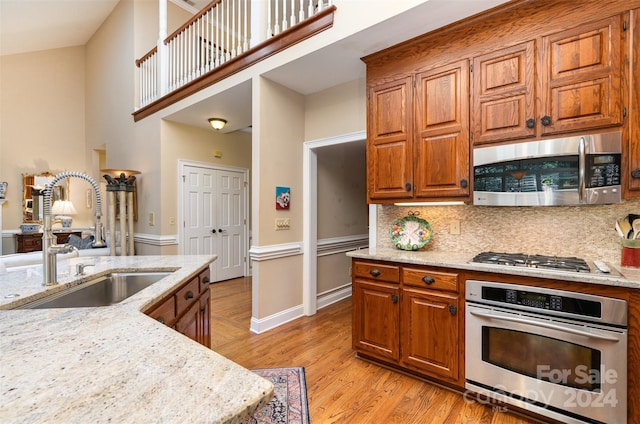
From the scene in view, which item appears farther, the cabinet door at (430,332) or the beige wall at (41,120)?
the beige wall at (41,120)

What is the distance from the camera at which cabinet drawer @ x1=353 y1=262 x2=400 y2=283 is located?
2.25 m

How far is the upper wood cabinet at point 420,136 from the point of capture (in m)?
2.19

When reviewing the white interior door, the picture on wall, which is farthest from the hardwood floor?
the white interior door

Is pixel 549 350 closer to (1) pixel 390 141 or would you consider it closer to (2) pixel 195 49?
(1) pixel 390 141

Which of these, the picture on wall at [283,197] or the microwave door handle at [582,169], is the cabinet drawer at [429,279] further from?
the picture on wall at [283,197]

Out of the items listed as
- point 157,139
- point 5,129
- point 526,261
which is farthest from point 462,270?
point 5,129

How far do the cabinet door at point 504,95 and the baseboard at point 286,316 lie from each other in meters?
2.53

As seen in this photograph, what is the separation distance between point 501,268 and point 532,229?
657mm

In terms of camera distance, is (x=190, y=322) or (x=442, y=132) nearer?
(x=190, y=322)

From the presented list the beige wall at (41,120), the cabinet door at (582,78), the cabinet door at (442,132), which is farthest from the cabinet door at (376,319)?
the beige wall at (41,120)

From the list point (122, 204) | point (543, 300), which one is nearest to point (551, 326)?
point (543, 300)

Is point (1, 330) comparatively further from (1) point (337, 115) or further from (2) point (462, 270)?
(1) point (337, 115)

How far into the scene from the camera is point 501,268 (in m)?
1.79

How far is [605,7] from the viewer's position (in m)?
1.73
